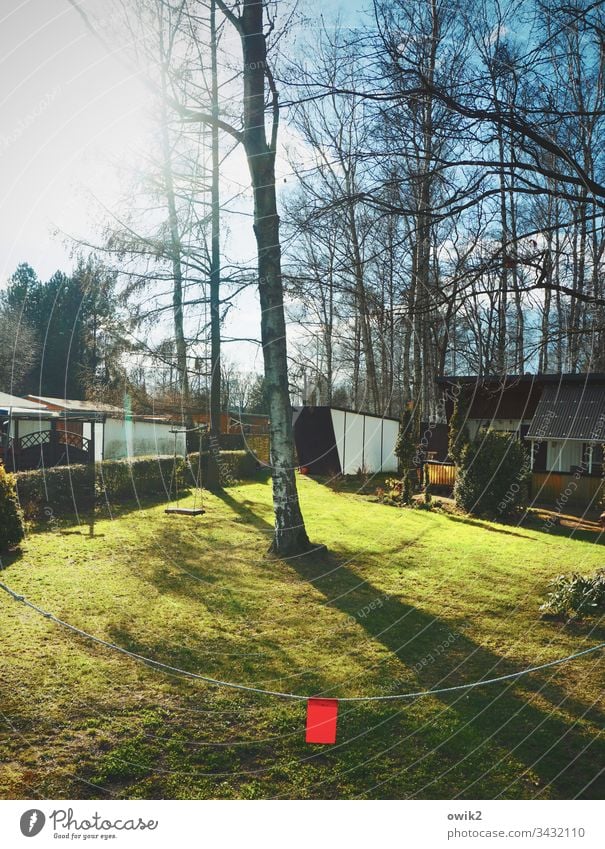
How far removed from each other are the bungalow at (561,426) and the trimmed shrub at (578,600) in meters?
6.54

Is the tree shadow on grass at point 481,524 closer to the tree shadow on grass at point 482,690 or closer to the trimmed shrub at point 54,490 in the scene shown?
the tree shadow on grass at point 482,690

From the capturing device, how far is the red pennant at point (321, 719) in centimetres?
211

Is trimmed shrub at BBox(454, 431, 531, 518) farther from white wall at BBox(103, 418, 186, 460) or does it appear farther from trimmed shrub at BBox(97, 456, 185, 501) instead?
white wall at BBox(103, 418, 186, 460)

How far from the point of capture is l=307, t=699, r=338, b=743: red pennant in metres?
2.11

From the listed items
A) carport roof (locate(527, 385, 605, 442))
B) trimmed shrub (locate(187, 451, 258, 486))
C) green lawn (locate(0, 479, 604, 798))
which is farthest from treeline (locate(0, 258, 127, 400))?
carport roof (locate(527, 385, 605, 442))

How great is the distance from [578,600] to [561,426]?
8739 mm

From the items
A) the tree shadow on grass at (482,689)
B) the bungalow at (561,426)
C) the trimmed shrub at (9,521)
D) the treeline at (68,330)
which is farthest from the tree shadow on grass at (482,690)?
the bungalow at (561,426)

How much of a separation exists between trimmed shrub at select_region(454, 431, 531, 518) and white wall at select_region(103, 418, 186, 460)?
563 cm

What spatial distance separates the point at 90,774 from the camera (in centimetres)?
230

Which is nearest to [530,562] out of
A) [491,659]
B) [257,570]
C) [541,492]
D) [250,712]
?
[491,659]

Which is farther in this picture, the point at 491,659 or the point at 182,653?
the point at 491,659
